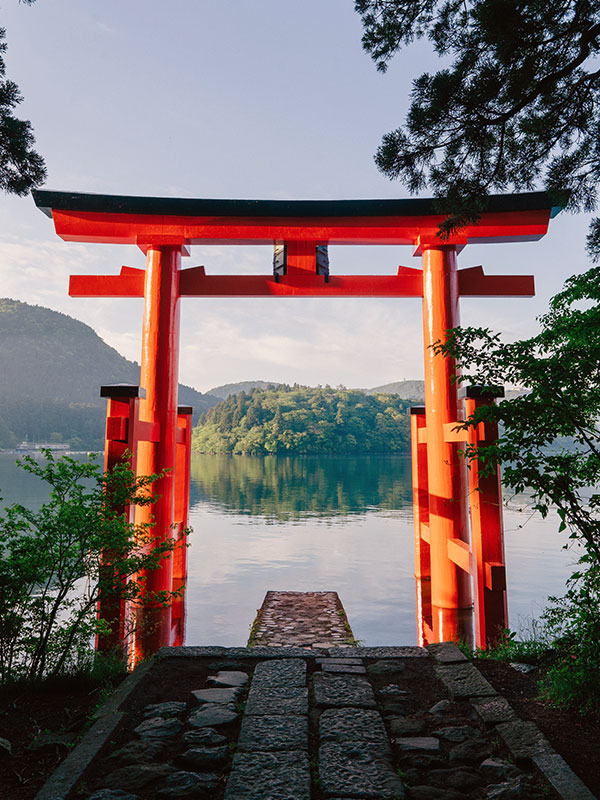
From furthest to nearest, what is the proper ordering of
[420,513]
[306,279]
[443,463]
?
1. [420,513]
2. [306,279]
3. [443,463]

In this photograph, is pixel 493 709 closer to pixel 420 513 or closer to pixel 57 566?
pixel 57 566

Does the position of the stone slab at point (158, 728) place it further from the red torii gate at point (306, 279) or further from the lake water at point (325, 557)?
the red torii gate at point (306, 279)

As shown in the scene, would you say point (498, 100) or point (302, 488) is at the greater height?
point (498, 100)

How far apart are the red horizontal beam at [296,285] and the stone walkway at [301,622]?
3.56 m

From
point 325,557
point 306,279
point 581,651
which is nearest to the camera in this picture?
point 581,651

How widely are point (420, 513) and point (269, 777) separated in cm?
545

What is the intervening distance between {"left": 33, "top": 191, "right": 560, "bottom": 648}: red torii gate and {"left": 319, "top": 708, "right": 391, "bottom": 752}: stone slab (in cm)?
292

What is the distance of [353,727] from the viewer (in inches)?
91.7

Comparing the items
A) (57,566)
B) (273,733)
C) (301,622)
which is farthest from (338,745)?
(301,622)

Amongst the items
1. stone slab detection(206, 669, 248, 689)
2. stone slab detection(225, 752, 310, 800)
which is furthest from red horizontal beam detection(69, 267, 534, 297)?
stone slab detection(225, 752, 310, 800)

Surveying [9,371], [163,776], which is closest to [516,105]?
[163,776]

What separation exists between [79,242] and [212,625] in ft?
16.5

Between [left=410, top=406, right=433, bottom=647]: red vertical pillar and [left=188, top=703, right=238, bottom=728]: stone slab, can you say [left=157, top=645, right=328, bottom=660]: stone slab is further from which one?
[left=410, top=406, right=433, bottom=647]: red vertical pillar

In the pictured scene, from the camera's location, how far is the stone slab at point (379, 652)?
343 cm
